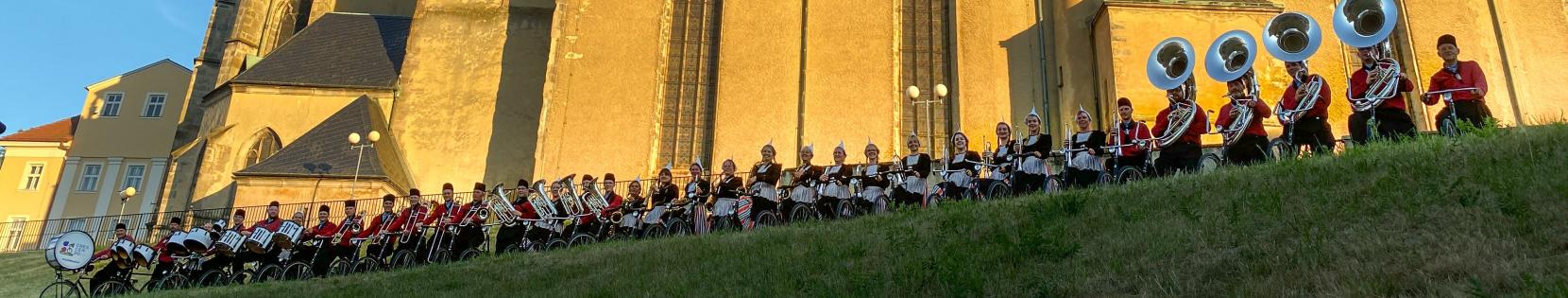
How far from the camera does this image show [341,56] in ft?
101

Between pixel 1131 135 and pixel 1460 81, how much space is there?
3.03 m

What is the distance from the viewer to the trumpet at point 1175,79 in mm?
11742

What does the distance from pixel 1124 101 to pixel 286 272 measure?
33.5 ft

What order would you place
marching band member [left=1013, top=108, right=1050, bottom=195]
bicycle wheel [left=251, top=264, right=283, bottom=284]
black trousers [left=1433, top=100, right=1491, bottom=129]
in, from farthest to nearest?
bicycle wheel [left=251, top=264, right=283, bottom=284] → marching band member [left=1013, top=108, right=1050, bottom=195] → black trousers [left=1433, top=100, right=1491, bottom=129]

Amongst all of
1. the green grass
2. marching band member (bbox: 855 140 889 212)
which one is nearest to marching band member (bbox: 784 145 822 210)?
marching band member (bbox: 855 140 889 212)

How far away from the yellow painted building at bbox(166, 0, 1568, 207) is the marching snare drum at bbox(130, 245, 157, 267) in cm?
930

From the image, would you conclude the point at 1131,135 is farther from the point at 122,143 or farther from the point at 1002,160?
the point at 122,143

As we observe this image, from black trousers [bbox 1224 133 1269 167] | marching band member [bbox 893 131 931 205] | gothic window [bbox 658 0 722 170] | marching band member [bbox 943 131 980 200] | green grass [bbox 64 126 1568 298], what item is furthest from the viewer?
gothic window [bbox 658 0 722 170]

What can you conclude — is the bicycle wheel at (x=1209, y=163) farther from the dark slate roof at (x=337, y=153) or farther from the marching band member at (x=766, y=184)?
the dark slate roof at (x=337, y=153)

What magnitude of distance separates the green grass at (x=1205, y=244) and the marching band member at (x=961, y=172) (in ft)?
7.55

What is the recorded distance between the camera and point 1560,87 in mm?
24312

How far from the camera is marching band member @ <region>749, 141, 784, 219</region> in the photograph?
14031mm

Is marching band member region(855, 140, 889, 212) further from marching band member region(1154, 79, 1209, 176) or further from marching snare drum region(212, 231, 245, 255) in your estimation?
marching snare drum region(212, 231, 245, 255)

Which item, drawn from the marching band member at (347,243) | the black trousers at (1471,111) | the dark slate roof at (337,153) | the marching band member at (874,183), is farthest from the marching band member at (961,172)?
the dark slate roof at (337,153)
